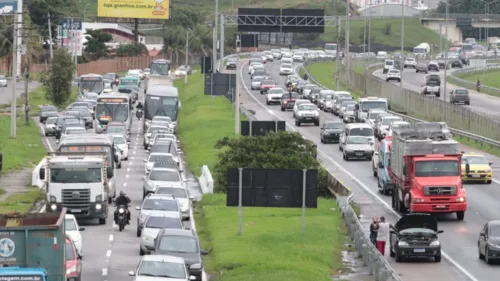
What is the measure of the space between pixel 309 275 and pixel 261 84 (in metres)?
89.3

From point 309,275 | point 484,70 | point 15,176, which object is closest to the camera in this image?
point 309,275

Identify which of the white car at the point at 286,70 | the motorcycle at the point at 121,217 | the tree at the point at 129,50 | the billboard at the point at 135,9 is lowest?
the motorcycle at the point at 121,217

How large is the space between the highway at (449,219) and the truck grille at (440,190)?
112cm

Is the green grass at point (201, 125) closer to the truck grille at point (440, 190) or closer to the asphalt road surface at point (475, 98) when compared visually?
the asphalt road surface at point (475, 98)

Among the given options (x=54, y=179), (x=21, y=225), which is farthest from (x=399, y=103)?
(x=21, y=225)

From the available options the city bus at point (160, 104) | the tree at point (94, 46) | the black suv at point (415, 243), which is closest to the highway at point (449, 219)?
the black suv at point (415, 243)

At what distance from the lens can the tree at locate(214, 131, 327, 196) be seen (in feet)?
179

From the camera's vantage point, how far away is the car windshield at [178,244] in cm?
3394

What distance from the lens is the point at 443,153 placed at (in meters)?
46.3

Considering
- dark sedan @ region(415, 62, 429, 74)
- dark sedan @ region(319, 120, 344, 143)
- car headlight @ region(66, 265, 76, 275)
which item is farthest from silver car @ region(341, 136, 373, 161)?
dark sedan @ region(415, 62, 429, 74)

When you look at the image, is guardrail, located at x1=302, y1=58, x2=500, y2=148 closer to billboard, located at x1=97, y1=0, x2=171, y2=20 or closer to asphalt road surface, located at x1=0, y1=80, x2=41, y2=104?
asphalt road surface, located at x1=0, y1=80, x2=41, y2=104

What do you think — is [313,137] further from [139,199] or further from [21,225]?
[21,225]

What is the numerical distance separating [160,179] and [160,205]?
29.6 feet

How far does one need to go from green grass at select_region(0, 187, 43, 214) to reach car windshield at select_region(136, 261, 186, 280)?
18.6 metres
